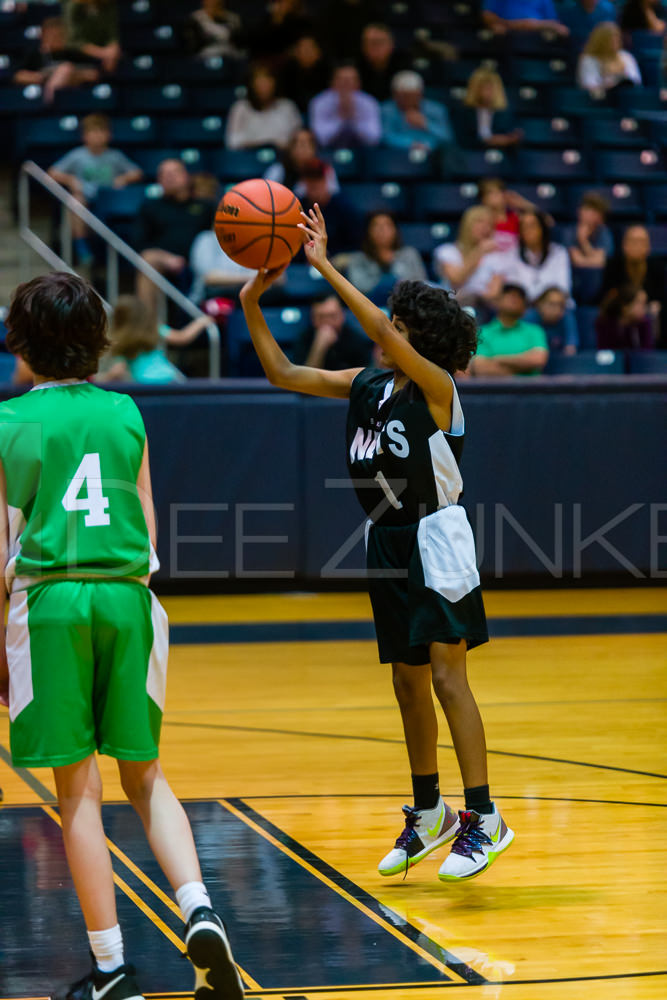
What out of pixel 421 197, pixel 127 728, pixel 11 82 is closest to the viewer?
pixel 127 728

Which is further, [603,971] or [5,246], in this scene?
[5,246]

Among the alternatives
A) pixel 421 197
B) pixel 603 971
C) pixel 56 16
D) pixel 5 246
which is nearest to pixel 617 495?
pixel 421 197

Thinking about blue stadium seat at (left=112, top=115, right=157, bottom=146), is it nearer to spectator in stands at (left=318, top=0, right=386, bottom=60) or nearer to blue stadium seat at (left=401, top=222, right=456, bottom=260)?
spectator in stands at (left=318, top=0, right=386, bottom=60)

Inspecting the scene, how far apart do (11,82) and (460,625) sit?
1070cm

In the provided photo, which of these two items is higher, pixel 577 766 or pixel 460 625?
pixel 460 625

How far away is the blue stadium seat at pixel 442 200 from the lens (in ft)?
42.2

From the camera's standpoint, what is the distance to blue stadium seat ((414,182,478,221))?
12859 mm

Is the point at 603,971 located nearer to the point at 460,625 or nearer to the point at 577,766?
the point at 460,625

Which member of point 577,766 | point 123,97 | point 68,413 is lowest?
point 577,766

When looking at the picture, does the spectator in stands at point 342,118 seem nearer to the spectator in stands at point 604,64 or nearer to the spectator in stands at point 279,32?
the spectator in stands at point 279,32

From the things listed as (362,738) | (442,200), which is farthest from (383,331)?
(442,200)

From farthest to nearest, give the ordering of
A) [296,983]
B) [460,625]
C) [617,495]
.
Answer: [617,495], [460,625], [296,983]

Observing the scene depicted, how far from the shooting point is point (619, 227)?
13.3 meters

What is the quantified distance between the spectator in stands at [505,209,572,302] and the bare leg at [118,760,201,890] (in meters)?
8.61
